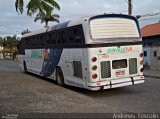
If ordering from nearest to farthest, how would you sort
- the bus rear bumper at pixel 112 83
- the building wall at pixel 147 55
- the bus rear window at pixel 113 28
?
the bus rear bumper at pixel 112 83 → the bus rear window at pixel 113 28 → the building wall at pixel 147 55

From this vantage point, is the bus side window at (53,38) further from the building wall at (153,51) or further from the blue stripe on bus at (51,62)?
the building wall at (153,51)

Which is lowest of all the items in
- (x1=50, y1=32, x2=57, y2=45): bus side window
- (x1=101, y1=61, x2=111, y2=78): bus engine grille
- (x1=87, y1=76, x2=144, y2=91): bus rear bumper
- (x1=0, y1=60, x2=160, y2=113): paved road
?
(x1=0, y1=60, x2=160, y2=113): paved road

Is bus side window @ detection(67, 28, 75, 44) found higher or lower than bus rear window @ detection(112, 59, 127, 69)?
higher

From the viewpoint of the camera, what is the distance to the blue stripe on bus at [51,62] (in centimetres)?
1520

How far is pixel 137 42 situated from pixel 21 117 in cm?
665

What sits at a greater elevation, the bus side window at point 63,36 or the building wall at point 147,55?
the bus side window at point 63,36

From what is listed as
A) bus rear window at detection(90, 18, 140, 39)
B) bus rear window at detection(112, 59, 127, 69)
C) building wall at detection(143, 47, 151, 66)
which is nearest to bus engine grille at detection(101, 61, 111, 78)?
bus rear window at detection(112, 59, 127, 69)

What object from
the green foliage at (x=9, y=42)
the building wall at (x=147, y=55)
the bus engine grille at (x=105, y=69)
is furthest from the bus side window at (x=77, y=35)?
the green foliage at (x=9, y=42)

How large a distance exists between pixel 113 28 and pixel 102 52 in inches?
47.2

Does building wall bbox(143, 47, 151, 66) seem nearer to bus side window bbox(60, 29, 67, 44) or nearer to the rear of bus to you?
bus side window bbox(60, 29, 67, 44)

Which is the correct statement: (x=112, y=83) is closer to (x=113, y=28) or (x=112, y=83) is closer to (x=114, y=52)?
(x=114, y=52)

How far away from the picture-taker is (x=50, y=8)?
51.6ft

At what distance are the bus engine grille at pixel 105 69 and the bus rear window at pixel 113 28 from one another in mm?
1012

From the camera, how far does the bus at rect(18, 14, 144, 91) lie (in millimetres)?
11820
